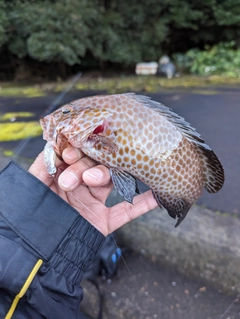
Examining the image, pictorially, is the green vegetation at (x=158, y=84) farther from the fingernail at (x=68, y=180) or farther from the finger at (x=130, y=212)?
the fingernail at (x=68, y=180)

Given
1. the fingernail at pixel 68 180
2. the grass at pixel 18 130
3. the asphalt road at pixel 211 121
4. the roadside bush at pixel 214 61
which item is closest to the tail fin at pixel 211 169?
the fingernail at pixel 68 180

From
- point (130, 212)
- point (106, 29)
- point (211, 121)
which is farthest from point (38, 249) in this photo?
point (106, 29)

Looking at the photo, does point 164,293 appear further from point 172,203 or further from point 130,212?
point 172,203

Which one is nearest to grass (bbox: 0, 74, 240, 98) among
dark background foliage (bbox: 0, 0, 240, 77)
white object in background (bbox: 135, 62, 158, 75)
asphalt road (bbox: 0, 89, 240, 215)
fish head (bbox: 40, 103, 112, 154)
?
asphalt road (bbox: 0, 89, 240, 215)

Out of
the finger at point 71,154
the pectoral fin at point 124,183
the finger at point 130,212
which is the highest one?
the finger at point 71,154

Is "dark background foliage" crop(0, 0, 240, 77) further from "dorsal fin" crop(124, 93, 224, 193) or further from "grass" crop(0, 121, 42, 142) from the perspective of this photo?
"dorsal fin" crop(124, 93, 224, 193)

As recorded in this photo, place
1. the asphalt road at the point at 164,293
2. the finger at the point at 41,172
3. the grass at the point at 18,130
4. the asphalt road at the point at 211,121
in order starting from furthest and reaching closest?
the grass at the point at 18,130, the asphalt road at the point at 211,121, the asphalt road at the point at 164,293, the finger at the point at 41,172
